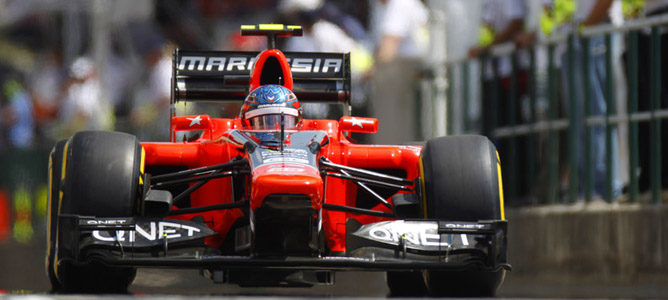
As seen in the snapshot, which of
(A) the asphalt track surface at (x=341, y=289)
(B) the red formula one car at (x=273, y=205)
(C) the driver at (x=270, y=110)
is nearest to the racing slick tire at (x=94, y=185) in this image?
(B) the red formula one car at (x=273, y=205)

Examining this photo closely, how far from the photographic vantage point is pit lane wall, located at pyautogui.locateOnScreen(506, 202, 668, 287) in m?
8.72

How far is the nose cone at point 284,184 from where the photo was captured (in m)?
6.02

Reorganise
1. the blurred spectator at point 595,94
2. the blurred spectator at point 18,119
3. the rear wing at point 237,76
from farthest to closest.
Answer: the blurred spectator at point 18,119, the blurred spectator at point 595,94, the rear wing at point 237,76

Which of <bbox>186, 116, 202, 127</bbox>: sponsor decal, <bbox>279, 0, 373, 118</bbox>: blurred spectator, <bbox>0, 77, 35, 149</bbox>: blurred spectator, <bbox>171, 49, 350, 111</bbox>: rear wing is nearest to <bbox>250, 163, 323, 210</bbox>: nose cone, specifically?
<bbox>186, 116, 202, 127</bbox>: sponsor decal

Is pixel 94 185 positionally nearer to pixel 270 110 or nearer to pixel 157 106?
pixel 270 110

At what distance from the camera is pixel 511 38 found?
35.7 feet

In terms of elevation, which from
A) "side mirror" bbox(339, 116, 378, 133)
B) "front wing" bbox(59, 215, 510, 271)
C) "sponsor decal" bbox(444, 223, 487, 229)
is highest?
"side mirror" bbox(339, 116, 378, 133)

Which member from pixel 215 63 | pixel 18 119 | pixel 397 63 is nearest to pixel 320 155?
pixel 215 63

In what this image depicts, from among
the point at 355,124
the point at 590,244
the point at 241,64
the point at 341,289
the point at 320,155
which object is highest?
the point at 241,64

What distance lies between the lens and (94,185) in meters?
6.32

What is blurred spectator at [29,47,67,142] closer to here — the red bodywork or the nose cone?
the red bodywork

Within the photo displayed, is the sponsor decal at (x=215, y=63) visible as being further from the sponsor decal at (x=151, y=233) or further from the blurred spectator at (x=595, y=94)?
the blurred spectator at (x=595, y=94)

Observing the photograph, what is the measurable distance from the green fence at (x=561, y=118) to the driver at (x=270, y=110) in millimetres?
2865

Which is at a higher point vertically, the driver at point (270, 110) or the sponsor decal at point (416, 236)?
the driver at point (270, 110)
